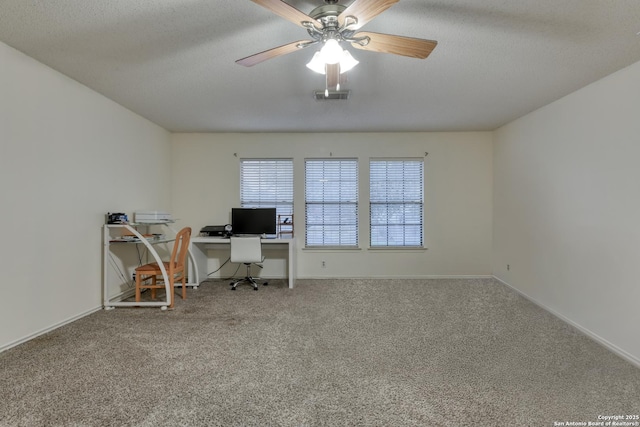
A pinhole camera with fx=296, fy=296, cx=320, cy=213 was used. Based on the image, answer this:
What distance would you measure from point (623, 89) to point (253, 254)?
433 centimetres

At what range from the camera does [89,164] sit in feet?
10.7

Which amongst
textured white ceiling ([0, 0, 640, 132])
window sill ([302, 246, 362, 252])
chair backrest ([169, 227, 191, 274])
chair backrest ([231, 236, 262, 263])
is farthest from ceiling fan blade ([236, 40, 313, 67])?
window sill ([302, 246, 362, 252])

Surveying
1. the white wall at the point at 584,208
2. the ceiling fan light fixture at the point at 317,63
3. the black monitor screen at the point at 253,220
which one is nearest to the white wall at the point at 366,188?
the black monitor screen at the point at 253,220

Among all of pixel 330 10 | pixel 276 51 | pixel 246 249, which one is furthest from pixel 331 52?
pixel 246 249

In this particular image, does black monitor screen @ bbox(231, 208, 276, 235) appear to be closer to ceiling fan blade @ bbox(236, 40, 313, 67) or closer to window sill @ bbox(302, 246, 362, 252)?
window sill @ bbox(302, 246, 362, 252)

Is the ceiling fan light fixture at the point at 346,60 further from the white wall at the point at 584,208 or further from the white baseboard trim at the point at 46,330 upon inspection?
the white baseboard trim at the point at 46,330

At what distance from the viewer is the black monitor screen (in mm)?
4742

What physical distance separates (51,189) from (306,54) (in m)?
2.68

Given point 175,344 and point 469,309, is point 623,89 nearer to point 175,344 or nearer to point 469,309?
point 469,309

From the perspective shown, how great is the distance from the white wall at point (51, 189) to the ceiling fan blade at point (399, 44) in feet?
9.41

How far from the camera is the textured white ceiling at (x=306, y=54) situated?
1869 millimetres

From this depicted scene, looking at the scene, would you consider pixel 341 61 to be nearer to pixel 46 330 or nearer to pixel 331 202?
pixel 331 202

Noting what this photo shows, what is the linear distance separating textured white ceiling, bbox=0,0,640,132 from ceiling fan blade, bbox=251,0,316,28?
0.25m

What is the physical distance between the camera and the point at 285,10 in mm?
1540
